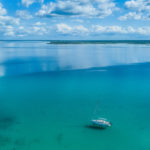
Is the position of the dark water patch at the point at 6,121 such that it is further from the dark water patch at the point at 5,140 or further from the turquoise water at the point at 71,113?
the dark water patch at the point at 5,140

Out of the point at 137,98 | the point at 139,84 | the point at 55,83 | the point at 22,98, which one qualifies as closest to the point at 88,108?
the point at 137,98

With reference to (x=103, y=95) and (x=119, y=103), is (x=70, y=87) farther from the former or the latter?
(x=119, y=103)

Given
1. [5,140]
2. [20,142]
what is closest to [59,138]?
[20,142]

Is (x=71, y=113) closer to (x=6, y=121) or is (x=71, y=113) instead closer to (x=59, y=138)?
(x=59, y=138)

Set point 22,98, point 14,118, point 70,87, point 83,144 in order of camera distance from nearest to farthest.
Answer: point 83,144, point 14,118, point 22,98, point 70,87

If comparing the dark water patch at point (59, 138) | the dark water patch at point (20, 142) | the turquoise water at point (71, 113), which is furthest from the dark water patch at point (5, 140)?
the dark water patch at point (59, 138)

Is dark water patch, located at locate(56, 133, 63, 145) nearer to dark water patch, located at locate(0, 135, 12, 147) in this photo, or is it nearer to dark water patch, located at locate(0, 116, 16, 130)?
dark water patch, located at locate(0, 135, 12, 147)

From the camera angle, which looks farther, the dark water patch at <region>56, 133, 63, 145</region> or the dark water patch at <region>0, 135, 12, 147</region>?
the dark water patch at <region>56, 133, 63, 145</region>

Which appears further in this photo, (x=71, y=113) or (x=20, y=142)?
(x=71, y=113)

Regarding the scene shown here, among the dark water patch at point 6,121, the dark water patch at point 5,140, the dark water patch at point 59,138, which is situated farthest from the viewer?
the dark water patch at point 6,121

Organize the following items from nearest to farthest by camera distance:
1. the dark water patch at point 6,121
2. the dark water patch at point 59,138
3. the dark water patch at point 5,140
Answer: the dark water patch at point 5,140
the dark water patch at point 59,138
the dark water patch at point 6,121

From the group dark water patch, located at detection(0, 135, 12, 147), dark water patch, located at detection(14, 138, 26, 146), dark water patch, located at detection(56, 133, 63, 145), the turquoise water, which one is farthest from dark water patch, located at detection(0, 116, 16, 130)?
dark water patch, located at detection(56, 133, 63, 145)
